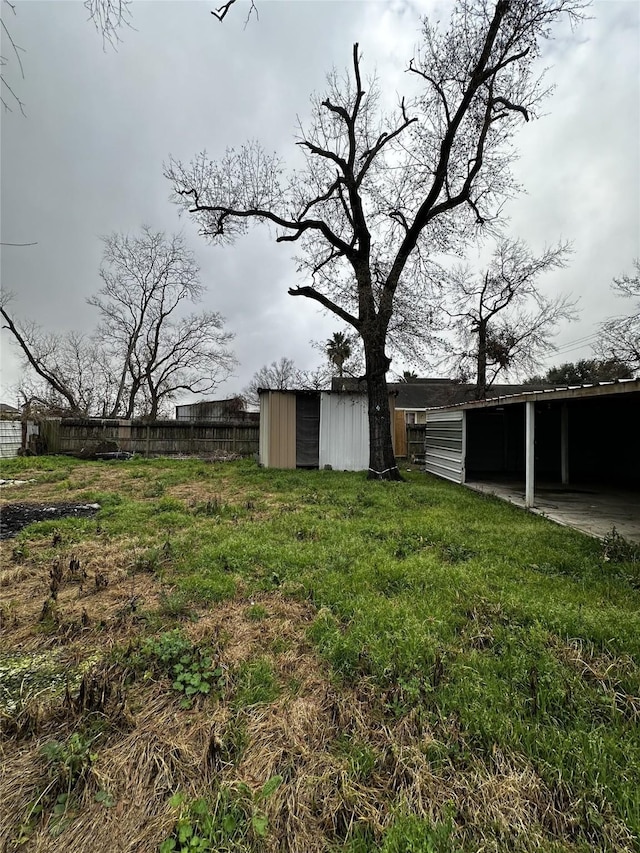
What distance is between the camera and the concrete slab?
192 inches

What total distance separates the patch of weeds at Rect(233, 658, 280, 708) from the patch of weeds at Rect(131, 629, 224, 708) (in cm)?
11

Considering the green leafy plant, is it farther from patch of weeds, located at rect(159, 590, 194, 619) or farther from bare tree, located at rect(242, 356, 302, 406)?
bare tree, located at rect(242, 356, 302, 406)

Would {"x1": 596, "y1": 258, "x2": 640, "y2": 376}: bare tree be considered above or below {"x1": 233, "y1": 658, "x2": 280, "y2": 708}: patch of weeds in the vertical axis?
above

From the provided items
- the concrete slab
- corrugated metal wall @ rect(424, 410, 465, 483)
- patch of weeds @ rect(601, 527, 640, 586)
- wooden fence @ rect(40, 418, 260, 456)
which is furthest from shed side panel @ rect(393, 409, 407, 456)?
patch of weeds @ rect(601, 527, 640, 586)

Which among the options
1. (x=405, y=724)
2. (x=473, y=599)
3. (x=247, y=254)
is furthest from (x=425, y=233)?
(x=405, y=724)

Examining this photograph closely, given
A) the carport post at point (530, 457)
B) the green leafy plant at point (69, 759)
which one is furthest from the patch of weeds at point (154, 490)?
the carport post at point (530, 457)

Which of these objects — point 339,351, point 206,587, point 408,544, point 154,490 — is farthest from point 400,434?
point 206,587

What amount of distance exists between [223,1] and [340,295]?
7299 mm

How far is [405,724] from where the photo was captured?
162 cm

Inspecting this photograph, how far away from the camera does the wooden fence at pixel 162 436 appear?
511 inches

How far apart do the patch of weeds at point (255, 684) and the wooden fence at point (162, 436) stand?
1140 cm

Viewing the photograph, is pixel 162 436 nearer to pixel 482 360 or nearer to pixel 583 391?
pixel 482 360

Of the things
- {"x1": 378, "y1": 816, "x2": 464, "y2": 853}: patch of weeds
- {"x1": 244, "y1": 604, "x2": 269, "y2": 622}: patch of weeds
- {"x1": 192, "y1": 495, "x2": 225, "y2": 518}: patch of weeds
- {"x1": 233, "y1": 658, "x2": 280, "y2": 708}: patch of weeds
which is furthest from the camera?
{"x1": 192, "y1": 495, "x2": 225, "y2": 518}: patch of weeds

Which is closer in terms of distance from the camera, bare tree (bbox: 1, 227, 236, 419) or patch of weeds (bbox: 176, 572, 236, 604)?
patch of weeds (bbox: 176, 572, 236, 604)
